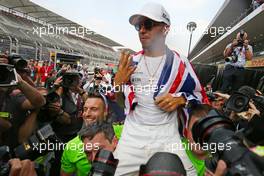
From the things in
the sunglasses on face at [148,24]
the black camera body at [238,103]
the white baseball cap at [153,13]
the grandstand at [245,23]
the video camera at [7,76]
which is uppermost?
the grandstand at [245,23]

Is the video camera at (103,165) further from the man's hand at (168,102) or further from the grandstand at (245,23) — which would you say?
the grandstand at (245,23)

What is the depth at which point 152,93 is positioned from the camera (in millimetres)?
1826

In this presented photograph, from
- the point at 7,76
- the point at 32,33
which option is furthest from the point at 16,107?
the point at 32,33

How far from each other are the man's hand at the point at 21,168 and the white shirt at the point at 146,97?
0.56 m

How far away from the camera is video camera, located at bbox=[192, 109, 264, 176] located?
2.81 ft

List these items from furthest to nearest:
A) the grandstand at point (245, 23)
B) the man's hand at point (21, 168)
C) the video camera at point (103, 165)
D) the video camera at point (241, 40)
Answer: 1. the grandstand at point (245, 23)
2. the video camera at point (241, 40)
3. the man's hand at point (21, 168)
4. the video camera at point (103, 165)

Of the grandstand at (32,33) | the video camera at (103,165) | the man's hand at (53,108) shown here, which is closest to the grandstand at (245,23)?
the man's hand at (53,108)

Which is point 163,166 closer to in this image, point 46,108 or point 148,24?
point 148,24

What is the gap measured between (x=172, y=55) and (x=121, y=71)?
0.29 m

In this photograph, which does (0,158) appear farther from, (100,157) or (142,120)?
(142,120)

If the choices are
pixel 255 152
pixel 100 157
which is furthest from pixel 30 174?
pixel 255 152

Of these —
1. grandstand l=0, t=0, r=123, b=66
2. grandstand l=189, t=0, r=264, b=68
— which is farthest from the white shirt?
grandstand l=0, t=0, r=123, b=66

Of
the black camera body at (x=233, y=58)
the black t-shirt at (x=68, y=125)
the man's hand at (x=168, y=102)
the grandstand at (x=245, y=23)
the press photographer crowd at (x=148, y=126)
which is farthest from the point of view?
the grandstand at (x=245, y=23)

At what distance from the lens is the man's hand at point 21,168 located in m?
1.59
